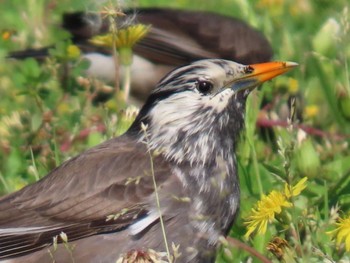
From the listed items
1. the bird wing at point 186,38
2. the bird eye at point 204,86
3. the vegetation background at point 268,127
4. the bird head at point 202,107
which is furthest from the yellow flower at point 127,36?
the bird wing at point 186,38

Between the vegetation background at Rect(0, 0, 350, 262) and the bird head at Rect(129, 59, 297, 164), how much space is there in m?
0.26

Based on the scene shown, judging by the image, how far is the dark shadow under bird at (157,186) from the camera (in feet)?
19.0

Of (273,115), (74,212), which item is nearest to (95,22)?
(273,115)

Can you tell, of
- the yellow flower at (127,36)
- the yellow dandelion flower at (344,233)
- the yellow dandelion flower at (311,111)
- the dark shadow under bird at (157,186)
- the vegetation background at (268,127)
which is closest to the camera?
the yellow dandelion flower at (344,233)

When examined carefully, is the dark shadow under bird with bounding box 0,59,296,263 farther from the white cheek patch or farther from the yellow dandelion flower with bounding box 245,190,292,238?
the yellow dandelion flower with bounding box 245,190,292,238

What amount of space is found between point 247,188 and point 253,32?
2815 millimetres

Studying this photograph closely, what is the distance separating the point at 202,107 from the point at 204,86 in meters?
0.10

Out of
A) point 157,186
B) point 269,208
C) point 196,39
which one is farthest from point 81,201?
point 196,39

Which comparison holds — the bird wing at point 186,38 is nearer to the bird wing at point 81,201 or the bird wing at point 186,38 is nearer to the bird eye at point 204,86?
the bird eye at point 204,86

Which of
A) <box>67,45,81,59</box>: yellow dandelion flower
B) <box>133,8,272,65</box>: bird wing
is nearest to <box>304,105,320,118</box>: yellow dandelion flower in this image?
<box>133,8,272,65</box>: bird wing

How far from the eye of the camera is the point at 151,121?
20.2 ft

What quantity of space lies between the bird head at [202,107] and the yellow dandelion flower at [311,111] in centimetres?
237

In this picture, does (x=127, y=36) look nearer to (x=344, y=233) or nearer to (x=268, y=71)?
(x=268, y=71)

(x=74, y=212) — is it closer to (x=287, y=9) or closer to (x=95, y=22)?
(x=95, y=22)
